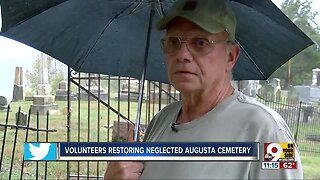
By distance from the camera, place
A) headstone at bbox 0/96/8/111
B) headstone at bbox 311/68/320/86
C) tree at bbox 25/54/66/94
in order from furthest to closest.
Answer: tree at bbox 25/54/66/94, headstone at bbox 0/96/8/111, headstone at bbox 311/68/320/86

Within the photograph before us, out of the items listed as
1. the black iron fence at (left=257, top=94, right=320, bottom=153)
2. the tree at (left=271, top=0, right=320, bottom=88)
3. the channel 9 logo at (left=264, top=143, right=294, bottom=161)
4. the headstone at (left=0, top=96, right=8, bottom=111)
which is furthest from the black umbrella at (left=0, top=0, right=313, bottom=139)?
the headstone at (left=0, top=96, right=8, bottom=111)

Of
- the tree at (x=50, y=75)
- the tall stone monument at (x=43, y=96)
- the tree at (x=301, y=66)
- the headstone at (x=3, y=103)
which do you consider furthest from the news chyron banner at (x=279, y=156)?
the tree at (x=50, y=75)

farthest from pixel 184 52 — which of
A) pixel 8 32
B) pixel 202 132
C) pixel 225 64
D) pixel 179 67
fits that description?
pixel 8 32

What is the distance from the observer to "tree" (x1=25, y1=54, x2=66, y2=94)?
1151cm

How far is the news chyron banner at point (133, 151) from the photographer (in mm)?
1318

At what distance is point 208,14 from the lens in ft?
4.52

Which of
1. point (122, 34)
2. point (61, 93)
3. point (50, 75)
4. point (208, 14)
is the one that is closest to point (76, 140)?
point (122, 34)

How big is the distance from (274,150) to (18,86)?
35.2 ft

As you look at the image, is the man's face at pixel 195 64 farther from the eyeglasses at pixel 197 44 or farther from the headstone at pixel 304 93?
the headstone at pixel 304 93

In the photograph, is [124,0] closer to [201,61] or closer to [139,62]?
[139,62]

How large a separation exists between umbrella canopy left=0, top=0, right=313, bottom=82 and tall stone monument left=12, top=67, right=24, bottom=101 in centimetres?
955

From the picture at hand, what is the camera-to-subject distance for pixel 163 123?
1.68 m

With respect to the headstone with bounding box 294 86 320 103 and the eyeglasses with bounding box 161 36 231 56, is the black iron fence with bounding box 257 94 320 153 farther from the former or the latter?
the eyeglasses with bounding box 161 36 231 56

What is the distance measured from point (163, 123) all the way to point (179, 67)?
30 centimetres
